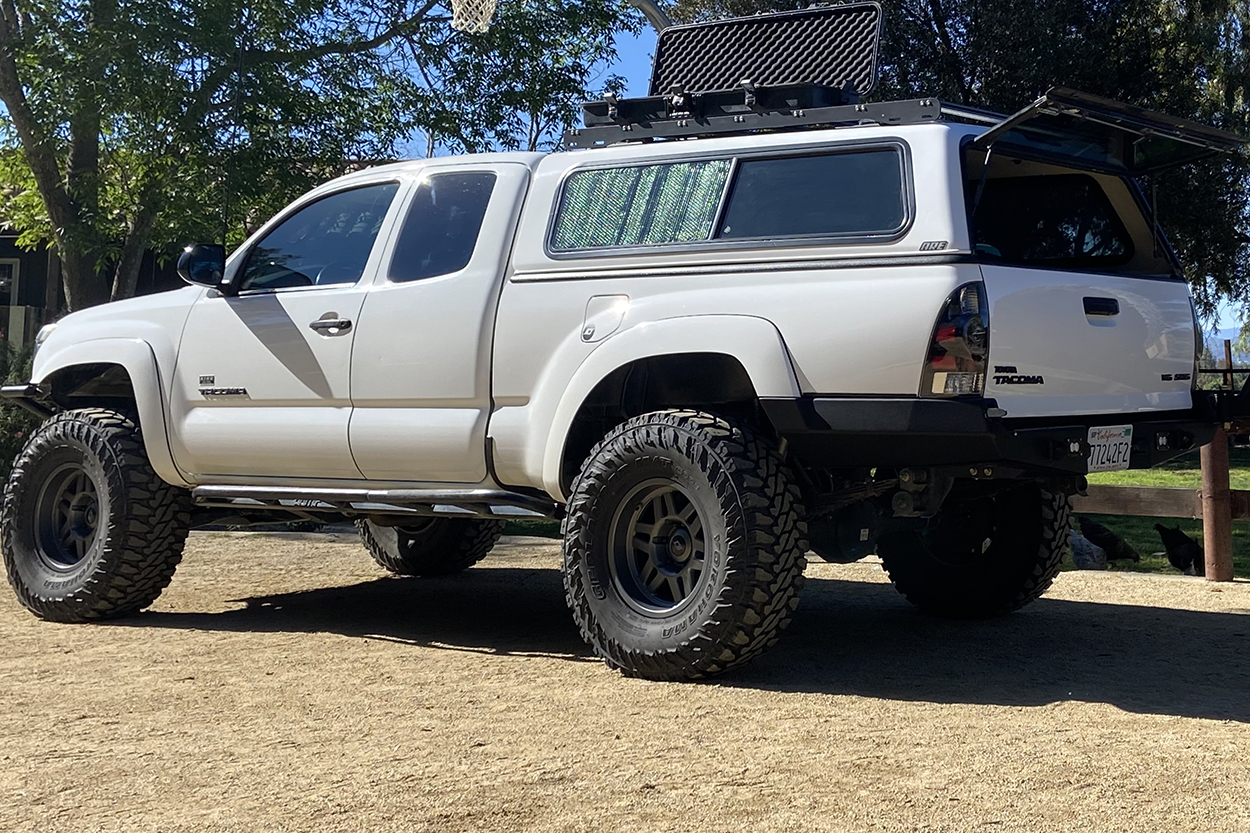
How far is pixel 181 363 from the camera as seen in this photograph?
7086mm

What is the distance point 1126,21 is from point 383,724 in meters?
20.8

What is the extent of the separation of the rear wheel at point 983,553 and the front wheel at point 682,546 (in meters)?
1.43

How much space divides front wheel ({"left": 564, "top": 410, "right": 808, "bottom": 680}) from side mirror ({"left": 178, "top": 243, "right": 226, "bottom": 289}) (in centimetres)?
232

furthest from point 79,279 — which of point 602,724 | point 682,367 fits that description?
point 602,724

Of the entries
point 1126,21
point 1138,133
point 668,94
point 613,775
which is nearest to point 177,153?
point 668,94

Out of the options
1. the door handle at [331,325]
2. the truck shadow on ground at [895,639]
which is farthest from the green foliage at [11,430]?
the door handle at [331,325]

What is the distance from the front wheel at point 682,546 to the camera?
17.4 ft

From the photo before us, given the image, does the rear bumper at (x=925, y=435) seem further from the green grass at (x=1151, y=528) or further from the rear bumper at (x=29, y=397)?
the rear bumper at (x=29, y=397)

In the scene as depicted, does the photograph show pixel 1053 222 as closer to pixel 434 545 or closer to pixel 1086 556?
pixel 434 545

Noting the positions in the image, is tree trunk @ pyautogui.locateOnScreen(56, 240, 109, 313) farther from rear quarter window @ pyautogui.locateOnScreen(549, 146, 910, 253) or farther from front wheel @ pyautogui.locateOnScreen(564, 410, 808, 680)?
front wheel @ pyautogui.locateOnScreen(564, 410, 808, 680)

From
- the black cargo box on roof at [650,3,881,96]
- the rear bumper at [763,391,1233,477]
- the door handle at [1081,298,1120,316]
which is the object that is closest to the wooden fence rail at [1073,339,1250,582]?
the door handle at [1081,298,1120,316]

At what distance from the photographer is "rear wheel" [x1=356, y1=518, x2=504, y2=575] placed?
8.84 m

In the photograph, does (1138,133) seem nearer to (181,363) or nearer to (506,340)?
(506,340)

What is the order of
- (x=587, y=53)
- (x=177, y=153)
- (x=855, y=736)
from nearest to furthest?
(x=855, y=736) < (x=177, y=153) < (x=587, y=53)
